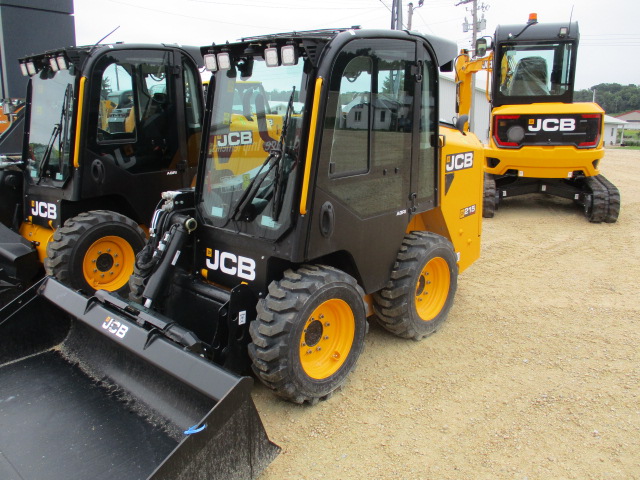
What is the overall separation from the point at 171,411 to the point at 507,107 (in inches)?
284

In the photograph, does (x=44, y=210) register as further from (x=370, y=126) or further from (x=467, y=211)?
(x=467, y=211)

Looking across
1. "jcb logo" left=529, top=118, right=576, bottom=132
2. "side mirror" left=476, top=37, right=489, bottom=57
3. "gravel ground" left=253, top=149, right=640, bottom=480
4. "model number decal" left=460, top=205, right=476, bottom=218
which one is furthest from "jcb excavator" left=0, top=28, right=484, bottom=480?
"jcb logo" left=529, top=118, right=576, bottom=132

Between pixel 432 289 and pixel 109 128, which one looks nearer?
pixel 432 289

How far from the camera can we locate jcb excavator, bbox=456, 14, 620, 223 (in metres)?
7.76

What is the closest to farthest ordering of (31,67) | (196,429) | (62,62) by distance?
(196,429), (62,62), (31,67)

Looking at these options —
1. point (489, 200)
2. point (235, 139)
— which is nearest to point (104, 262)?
point (235, 139)

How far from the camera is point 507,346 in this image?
4.06 m

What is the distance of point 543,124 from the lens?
783cm

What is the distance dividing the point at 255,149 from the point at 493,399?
216cm

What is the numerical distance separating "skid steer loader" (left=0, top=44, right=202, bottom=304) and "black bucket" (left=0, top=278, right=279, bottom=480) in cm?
126

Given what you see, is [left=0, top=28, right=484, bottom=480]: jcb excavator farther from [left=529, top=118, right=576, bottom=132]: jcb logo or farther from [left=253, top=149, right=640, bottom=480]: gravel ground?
[left=529, top=118, right=576, bottom=132]: jcb logo

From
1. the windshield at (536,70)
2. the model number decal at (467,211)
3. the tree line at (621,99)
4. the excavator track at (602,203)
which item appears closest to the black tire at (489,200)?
the excavator track at (602,203)

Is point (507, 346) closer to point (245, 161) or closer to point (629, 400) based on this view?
point (629, 400)

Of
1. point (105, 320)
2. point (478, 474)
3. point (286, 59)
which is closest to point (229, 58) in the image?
point (286, 59)
